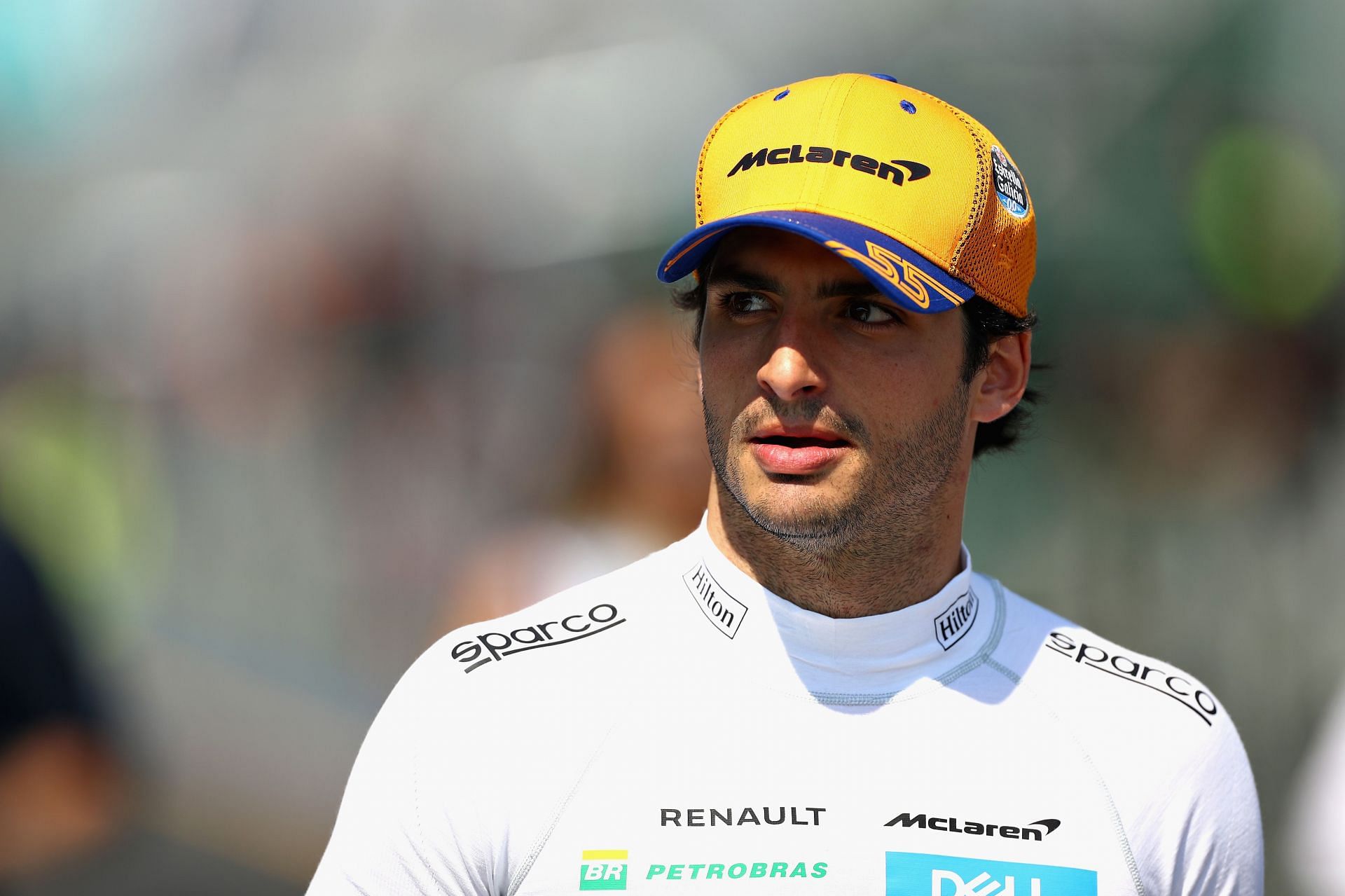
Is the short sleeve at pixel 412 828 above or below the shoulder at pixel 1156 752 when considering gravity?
below

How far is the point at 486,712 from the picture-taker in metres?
1.99

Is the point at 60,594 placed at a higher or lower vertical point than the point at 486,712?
higher

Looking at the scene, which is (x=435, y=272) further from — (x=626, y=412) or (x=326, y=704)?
(x=326, y=704)

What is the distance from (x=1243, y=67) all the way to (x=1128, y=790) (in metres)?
3.81

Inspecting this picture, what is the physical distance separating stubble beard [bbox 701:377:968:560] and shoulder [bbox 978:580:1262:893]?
295 millimetres

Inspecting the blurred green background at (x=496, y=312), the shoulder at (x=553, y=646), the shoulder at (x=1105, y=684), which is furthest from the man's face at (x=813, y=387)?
the blurred green background at (x=496, y=312)

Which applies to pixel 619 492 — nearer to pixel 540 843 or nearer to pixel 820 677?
pixel 820 677

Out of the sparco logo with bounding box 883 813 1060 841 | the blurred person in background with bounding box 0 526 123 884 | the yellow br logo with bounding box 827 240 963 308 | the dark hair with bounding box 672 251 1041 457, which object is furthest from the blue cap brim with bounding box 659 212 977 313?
the blurred person in background with bounding box 0 526 123 884

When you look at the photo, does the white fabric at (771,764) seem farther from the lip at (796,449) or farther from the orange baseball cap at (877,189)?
the orange baseball cap at (877,189)

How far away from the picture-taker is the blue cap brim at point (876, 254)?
1.96m

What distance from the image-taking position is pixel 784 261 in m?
2.05

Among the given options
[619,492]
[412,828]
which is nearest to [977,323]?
[412,828]

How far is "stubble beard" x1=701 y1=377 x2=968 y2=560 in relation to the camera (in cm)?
203

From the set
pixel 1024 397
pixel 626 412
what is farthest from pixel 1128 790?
pixel 626 412
